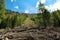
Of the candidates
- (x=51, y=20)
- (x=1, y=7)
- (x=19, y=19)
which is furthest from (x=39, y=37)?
(x=1, y=7)

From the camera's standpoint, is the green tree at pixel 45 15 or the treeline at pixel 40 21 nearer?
the treeline at pixel 40 21

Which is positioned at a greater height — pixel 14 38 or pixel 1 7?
pixel 1 7

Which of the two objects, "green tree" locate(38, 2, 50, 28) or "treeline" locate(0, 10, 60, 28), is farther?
"green tree" locate(38, 2, 50, 28)

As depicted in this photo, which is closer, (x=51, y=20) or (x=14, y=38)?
(x=14, y=38)

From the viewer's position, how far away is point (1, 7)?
31.0 metres

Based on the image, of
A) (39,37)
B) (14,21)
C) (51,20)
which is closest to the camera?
(39,37)

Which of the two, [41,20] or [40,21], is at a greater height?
[41,20]

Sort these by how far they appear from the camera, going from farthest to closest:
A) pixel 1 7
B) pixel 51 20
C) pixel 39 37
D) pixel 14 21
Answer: pixel 1 7
pixel 14 21
pixel 51 20
pixel 39 37

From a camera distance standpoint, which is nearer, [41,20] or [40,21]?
[41,20]

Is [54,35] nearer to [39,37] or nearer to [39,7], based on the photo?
[39,37]

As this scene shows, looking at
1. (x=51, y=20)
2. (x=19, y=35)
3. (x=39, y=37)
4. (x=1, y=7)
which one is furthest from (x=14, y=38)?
(x=1, y=7)

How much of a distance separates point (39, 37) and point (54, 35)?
1027mm

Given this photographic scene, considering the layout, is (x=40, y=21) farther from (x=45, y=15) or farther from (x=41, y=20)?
(x=45, y=15)

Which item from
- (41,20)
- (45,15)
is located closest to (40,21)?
(41,20)
